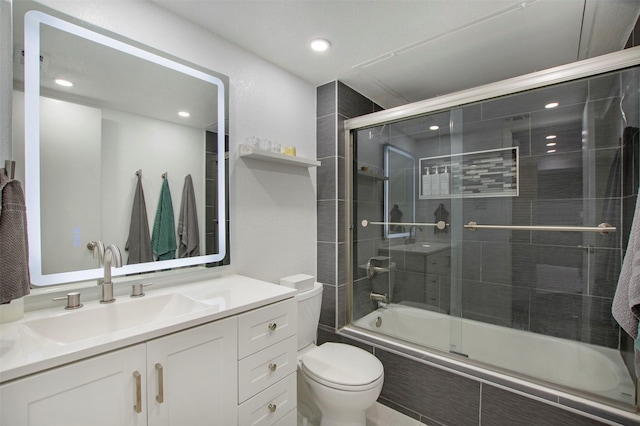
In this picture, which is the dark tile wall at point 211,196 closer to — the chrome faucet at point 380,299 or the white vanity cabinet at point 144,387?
the white vanity cabinet at point 144,387

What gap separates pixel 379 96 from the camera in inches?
103

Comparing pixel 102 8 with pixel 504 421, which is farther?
pixel 504 421

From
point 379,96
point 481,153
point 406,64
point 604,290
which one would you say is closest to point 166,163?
point 406,64

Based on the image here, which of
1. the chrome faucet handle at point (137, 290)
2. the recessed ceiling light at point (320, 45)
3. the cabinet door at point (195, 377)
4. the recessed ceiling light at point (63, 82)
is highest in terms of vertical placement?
the recessed ceiling light at point (320, 45)

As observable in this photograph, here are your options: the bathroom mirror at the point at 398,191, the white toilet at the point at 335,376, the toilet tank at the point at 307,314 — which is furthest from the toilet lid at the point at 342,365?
the bathroom mirror at the point at 398,191

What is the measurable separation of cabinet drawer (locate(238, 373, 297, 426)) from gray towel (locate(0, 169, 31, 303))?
2.90 feet

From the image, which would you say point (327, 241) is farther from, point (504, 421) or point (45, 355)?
point (45, 355)

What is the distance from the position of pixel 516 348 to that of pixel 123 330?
7.59 ft

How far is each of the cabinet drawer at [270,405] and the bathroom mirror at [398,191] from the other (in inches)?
57.6

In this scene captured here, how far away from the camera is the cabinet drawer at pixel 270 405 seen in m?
1.21

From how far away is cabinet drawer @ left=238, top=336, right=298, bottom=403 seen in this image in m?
1.19

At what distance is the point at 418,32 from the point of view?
170 centimetres

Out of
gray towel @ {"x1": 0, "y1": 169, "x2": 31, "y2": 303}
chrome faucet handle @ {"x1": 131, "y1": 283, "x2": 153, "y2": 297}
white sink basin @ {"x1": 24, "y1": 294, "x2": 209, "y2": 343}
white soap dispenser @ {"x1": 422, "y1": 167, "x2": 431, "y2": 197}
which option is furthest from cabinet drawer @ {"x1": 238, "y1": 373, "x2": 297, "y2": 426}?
white soap dispenser @ {"x1": 422, "y1": 167, "x2": 431, "y2": 197}

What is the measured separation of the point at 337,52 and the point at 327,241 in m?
1.35
